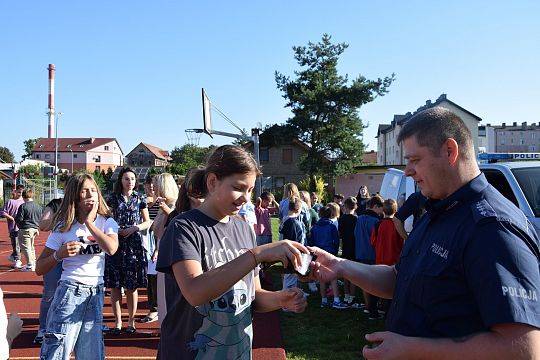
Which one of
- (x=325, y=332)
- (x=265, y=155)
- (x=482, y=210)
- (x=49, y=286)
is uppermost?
(x=265, y=155)

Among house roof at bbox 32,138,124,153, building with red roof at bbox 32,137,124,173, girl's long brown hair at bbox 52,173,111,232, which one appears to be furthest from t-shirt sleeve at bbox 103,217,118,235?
house roof at bbox 32,138,124,153

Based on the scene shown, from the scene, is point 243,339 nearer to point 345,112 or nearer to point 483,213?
point 483,213

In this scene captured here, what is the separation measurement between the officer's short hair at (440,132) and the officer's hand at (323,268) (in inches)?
34.1

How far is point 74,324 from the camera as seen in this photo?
12.3ft

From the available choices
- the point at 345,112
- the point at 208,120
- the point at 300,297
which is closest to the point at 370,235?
the point at 300,297

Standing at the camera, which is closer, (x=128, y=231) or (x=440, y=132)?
(x=440, y=132)

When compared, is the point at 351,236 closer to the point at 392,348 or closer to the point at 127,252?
the point at 127,252

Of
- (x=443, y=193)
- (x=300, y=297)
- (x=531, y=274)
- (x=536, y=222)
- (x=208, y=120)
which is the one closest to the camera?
(x=531, y=274)

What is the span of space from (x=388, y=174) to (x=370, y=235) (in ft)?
9.88

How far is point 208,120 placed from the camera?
22.9m

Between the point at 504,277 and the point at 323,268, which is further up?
the point at 504,277

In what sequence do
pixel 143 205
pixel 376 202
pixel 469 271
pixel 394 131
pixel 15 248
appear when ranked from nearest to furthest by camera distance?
pixel 469 271 < pixel 143 205 < pixel 376 202 < pixel 15 248 < pixel 394 131

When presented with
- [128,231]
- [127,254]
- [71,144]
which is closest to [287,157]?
[127,254]

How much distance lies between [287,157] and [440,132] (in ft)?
168
